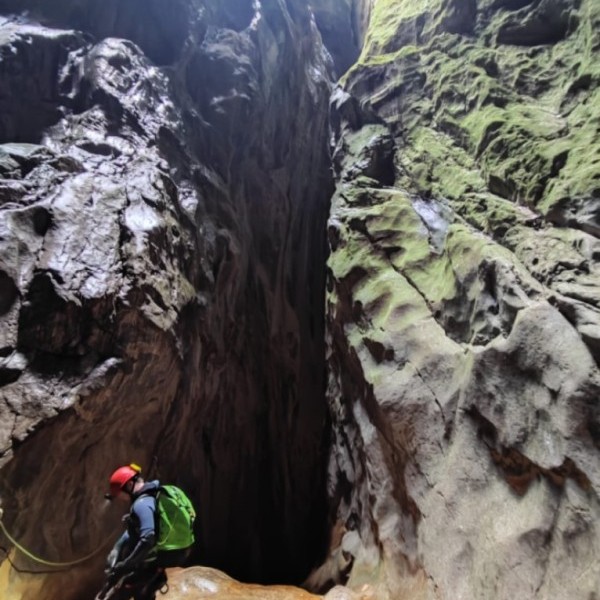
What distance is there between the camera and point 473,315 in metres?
6.68

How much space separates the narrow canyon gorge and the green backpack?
2091 mm

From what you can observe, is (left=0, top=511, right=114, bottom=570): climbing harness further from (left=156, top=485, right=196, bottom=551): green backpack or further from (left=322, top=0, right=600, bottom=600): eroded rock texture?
(left=322, top=0, right=600, bottom=600): eroded rock texture

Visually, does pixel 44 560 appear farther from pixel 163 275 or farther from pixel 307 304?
pixel 307 304

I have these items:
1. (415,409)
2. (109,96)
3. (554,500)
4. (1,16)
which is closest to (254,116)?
(109,96)

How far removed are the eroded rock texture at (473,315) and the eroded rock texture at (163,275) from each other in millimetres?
1944

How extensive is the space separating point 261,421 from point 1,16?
39.1ft

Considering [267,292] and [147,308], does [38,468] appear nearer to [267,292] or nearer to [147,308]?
[147,308]

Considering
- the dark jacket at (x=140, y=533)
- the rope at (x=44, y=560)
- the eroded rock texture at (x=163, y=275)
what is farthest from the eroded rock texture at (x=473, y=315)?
the rope at (x=44, y=560)

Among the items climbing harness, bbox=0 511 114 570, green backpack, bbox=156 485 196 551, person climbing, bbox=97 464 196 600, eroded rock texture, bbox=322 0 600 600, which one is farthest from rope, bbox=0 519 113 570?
eroded rock texture, bbox=322 0 600 600

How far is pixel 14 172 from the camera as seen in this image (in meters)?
8.23

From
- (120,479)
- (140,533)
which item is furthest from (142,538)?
(120,479)

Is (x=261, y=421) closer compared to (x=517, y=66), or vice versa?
(x=517, y=66)

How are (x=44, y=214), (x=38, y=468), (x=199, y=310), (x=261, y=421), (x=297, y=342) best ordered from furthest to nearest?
1. (x=297, y=342)
2. (x=261, y=421)
3. (x=199, y=310)
4. (x=44, y=214)
5. (x=38, y=468)

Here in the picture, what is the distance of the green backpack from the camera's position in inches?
200
